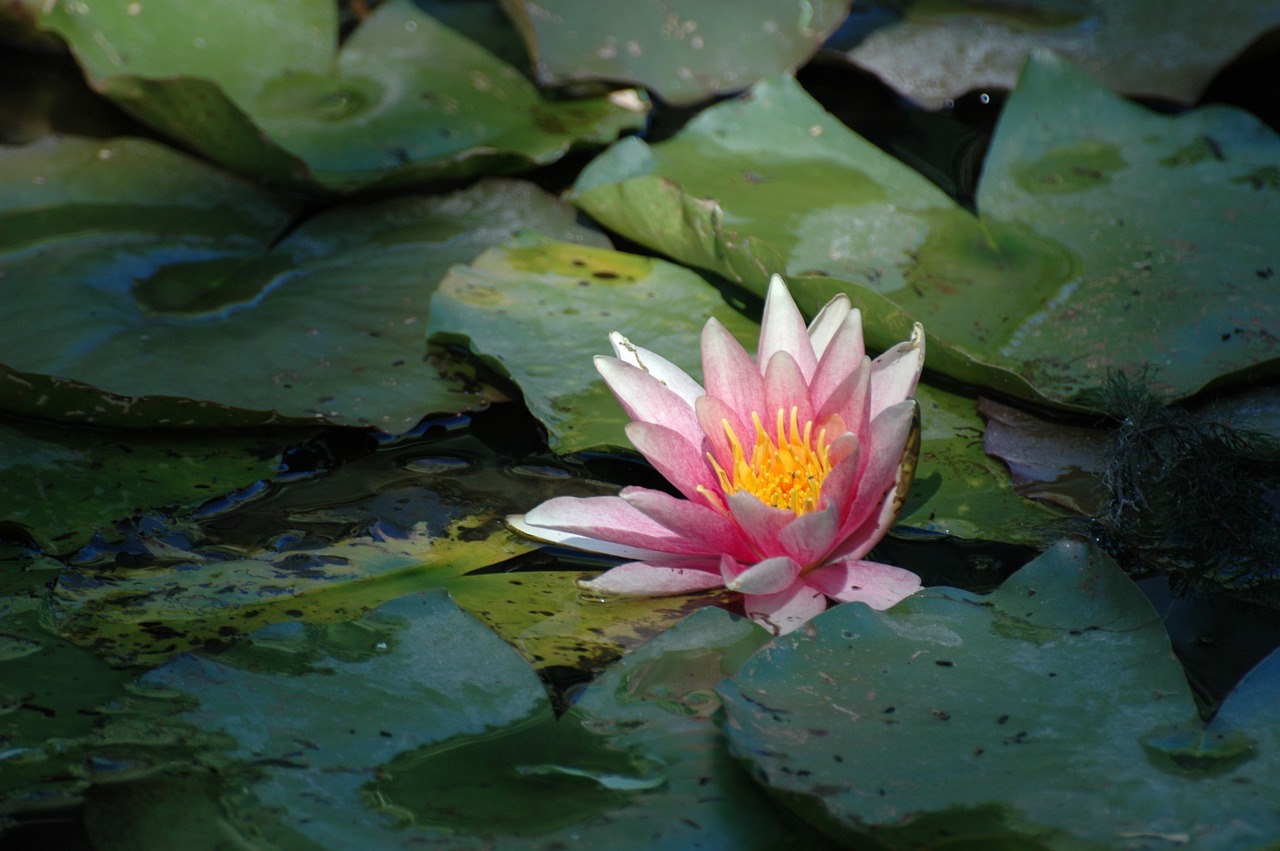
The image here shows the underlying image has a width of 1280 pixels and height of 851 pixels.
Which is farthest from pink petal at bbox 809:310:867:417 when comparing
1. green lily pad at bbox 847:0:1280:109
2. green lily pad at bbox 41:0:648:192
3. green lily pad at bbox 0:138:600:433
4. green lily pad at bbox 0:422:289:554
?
green lily pad at bbox 847:0:1280:109

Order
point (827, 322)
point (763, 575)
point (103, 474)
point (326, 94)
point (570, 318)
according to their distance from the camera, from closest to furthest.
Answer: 1. point (763, 575)
2. point (827, 322)
3. point (103, 474)
4. point (570, 318)
5. point (326, 94)

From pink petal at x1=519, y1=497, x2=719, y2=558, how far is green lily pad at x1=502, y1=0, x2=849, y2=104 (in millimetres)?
1451

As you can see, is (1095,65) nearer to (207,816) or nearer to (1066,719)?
(1066,719)

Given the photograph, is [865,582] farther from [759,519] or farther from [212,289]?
[212,289]

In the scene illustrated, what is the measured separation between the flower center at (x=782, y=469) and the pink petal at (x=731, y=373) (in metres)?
0.04

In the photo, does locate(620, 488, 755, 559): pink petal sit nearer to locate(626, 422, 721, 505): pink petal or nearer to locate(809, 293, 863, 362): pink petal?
locate(626, 422, 721, 505): pink petal

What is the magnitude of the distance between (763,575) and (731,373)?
1.00 ft

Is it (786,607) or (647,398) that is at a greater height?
(647,398)

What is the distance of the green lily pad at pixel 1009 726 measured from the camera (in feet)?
3.33

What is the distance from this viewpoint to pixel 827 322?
1543 mm

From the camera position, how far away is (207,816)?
1083 mm

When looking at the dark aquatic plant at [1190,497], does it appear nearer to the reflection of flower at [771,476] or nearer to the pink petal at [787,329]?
the reflection of flower at [771,476]

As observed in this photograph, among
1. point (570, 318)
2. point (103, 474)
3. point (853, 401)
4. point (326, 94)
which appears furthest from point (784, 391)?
point (326, 94)

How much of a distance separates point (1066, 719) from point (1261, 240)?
4.03 feet
